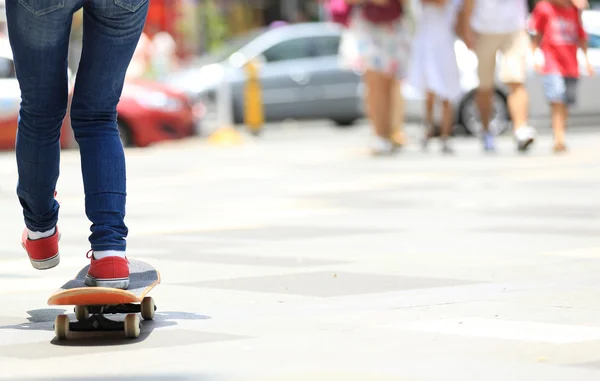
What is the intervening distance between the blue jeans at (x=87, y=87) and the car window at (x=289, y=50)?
18.7m

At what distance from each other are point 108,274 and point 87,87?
66 cm

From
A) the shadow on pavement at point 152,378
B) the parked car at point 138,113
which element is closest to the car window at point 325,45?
the parked car at point 138,113

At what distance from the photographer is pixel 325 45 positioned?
78.6ft

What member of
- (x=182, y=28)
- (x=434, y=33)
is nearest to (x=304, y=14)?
(x=182, y=28)

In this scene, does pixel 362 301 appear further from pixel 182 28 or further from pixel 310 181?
pixel 182 28

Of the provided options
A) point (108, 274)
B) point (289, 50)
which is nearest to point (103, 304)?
point (108, 274)

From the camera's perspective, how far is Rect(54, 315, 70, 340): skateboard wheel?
4.89 m

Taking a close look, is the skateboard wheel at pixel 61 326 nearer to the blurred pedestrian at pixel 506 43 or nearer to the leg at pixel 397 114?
the blurred pedestrian at pixel 506 43

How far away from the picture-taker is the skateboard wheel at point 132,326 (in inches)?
191

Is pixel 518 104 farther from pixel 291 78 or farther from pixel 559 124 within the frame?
pixel 291 78

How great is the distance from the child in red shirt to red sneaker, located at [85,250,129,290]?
9.75m

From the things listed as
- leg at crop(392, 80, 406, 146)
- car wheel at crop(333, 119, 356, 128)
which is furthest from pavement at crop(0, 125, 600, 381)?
car wheel at crop(333, 119, 356, 128)

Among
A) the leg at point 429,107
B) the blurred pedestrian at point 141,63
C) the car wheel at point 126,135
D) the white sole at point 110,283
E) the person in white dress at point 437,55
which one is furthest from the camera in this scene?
the blurred pedestrian at point 141,63

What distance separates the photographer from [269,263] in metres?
6.96
